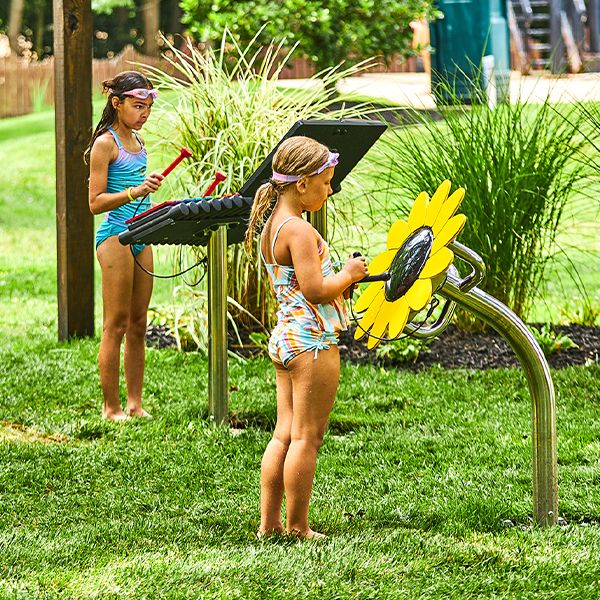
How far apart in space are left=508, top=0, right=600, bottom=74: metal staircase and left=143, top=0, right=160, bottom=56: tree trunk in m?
9.93

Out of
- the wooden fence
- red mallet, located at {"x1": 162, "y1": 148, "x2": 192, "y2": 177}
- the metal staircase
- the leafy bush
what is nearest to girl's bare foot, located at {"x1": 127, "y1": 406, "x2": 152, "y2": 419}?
red mallet, located at {"x1": 162, "y1": 148, "x2": 192, "y2": 177}

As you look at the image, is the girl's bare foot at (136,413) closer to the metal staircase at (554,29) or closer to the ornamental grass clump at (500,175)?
the ornamental grass clump at (500,175)

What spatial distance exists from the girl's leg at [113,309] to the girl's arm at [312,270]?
202 cm

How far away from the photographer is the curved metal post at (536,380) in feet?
11.9

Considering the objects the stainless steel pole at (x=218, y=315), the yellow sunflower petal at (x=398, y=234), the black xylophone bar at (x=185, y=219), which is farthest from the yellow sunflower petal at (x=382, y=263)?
the stainless steel pole at (x=218, y=315)

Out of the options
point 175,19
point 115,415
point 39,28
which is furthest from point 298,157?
point 39,28

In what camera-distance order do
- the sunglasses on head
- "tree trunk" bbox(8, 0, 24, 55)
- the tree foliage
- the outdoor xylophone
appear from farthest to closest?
"tree trunk" bbox(8, 0, 24, 55) < the tree foliage < the sunglasses on head < the outdoor xylophone

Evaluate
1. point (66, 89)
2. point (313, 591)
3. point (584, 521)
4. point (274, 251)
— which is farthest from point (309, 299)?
point (66, 89)

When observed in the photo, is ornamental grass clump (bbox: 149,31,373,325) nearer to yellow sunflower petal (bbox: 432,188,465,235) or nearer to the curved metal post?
the curved metal post

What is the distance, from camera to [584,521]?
4.04 metres

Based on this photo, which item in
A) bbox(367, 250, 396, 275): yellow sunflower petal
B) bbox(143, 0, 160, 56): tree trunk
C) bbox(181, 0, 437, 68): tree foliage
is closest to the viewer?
bbox(367, 250, 396, 275): yellow sunflower petal

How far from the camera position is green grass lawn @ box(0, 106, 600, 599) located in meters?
3.32

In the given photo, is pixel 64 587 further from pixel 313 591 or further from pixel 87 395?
pixel 87 395

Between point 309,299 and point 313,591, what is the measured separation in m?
0.89
